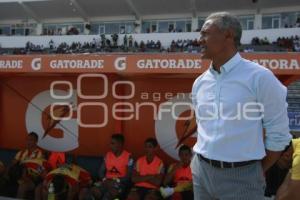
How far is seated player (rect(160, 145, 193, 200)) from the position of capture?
5602 millimetres

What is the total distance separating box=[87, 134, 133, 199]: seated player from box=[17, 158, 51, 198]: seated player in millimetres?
907

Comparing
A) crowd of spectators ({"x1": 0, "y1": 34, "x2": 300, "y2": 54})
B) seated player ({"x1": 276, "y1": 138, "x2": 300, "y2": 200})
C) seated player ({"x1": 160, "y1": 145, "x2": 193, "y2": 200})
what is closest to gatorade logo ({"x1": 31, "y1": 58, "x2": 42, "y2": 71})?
seated player ({"x1": 160, "y1": 145, "x2": 193, "y2": 200})

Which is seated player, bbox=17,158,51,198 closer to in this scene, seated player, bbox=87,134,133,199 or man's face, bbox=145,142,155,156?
seated player, bbox=87,134,133,199

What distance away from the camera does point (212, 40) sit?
2400 mm

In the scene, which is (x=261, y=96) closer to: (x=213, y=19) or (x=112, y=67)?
(x=213, y=19)

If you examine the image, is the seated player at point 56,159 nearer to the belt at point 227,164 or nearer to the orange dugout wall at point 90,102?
the orange dugout wall at point 90,102

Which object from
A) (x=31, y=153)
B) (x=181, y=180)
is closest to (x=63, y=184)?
(x=31, y=153)

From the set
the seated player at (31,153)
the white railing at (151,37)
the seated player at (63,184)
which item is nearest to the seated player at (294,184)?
the seated player at (63,184)

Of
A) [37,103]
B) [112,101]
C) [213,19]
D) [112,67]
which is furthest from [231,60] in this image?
[37,103]

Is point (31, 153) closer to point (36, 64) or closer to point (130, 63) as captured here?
point (36, 64)

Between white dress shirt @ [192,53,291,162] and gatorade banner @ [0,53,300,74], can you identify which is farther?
gatorade banner @ [0,53,300,74]

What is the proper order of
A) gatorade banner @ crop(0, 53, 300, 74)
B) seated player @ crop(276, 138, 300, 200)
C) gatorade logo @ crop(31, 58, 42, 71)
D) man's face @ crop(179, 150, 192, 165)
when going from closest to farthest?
1. seated player @ crop(276, 138, 300, 200)
2. gatorade banner @ crop(0, 53, 300, 74)
3. man's face @ crop(179, 150, 192, 165)
4. gatorade logo @ crop(31, 58, 42, 71)

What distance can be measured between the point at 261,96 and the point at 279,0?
90.8ft

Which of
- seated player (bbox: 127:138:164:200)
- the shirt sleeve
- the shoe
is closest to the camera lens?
the shirt sleeve
